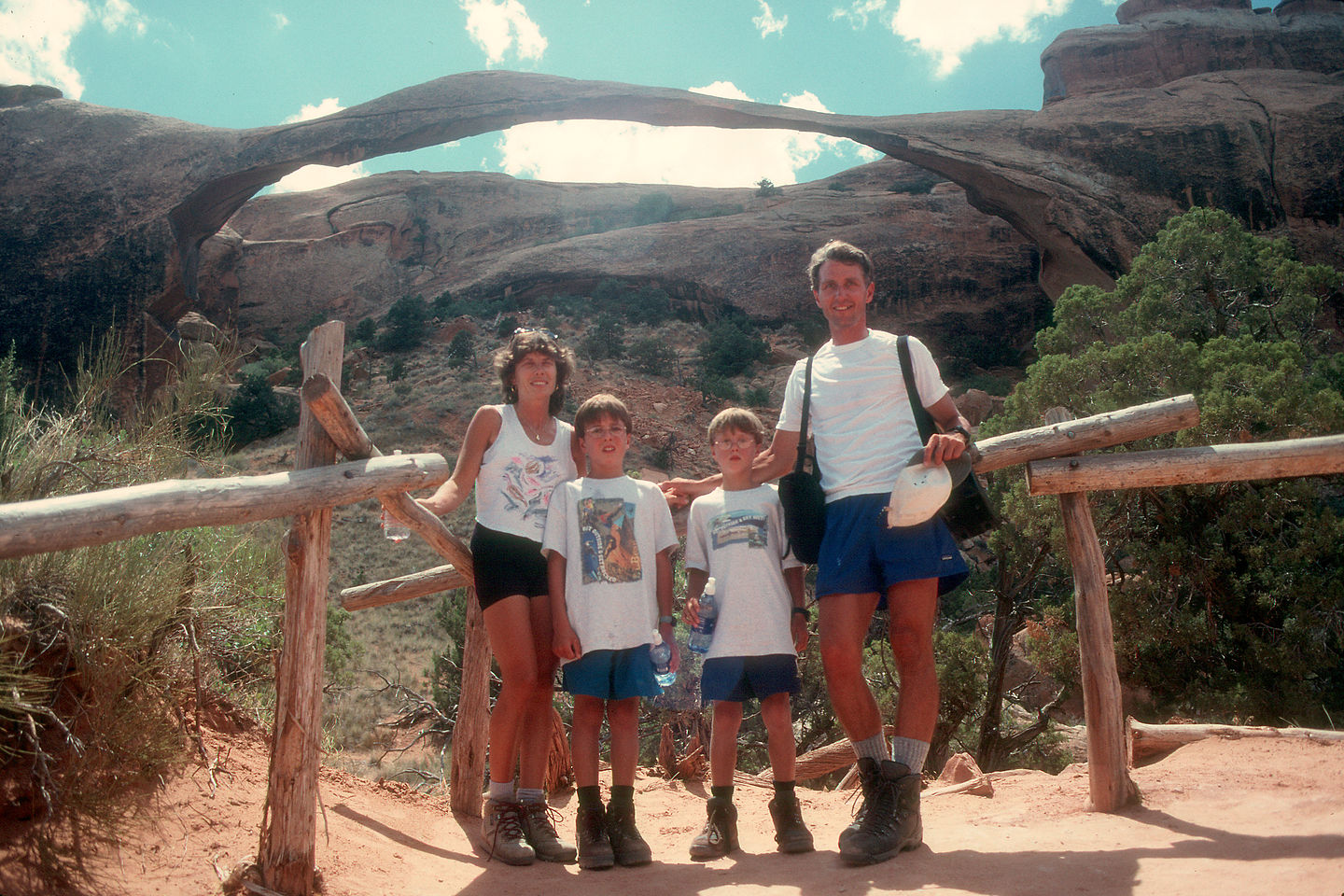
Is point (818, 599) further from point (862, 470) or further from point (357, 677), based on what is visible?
point (357, 677)

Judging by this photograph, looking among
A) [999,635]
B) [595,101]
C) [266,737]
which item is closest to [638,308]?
[595,101]

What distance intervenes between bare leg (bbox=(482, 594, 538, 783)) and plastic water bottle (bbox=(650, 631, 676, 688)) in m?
0.39

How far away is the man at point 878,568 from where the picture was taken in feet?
8.63

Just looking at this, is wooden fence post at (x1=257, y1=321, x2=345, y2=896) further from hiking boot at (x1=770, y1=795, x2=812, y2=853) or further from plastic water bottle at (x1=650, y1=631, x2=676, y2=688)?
hiking boot at (x1=770, y1=795, x2=812, y2=853)

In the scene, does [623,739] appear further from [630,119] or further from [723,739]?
[630,119]

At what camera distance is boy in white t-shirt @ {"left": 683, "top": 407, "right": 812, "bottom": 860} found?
2.81 metres

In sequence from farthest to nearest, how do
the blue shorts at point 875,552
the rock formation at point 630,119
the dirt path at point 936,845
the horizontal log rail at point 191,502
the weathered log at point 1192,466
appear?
the rock formation at point 630,119
the weathered log at point 1192,466
the blue shorts at point 875,552
the dirt path at point 936,845
the horizontal log rail at point 191,502

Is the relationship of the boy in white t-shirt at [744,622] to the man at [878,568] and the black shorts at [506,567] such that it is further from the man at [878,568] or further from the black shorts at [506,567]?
the black shorts at [506,567]

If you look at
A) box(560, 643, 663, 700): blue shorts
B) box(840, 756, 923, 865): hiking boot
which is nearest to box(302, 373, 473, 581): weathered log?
box(560, 643, 663, 700): blue shorts

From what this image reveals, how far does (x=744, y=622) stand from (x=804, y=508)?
15.8 inches

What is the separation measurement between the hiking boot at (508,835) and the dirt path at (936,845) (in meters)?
0.05

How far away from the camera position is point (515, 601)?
2.88 m

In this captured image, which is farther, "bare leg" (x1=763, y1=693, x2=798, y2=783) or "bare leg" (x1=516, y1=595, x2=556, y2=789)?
"bare leg" (x1=516, y1=595, x2=556, y2=789)

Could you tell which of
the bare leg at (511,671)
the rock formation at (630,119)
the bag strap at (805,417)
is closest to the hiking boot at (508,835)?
the bare leg at (511,671)
